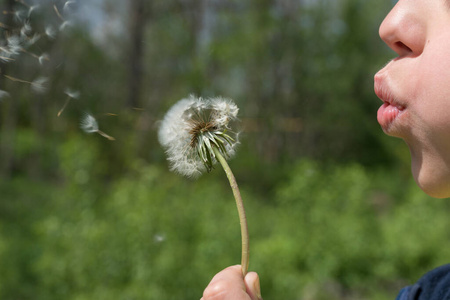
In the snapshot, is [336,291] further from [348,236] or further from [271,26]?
[271,26]

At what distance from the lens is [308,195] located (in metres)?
5.06

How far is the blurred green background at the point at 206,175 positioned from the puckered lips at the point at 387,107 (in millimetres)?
406

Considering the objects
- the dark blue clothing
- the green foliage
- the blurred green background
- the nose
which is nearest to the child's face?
Answer: the nose

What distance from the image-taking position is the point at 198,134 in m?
0.83

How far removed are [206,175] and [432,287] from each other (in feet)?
15.8

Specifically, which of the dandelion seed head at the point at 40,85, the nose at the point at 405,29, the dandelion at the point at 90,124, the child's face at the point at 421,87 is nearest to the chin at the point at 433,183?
the child's face at the point at 421,87

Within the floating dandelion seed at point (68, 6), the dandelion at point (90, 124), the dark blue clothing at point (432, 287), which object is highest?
the floating dandelion seed at point (68, 6)

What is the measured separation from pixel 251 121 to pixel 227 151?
355 inches

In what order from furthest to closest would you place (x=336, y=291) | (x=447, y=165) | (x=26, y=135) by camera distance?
(x=26, y=135) < (x=336, y=291) < (x=447, y=165)

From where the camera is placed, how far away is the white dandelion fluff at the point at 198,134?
0.81m

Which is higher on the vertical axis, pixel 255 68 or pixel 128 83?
pixel 255 68

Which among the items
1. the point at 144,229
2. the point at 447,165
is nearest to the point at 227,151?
the point at 447,165

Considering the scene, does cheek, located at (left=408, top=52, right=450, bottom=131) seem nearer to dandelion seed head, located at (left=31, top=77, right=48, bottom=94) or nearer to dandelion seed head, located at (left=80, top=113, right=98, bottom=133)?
dandelion seed head, located at (left=80, top=113, right=98, bottom=133)

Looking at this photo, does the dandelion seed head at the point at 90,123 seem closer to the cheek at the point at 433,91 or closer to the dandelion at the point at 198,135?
the dandelion at the point at 198,135
